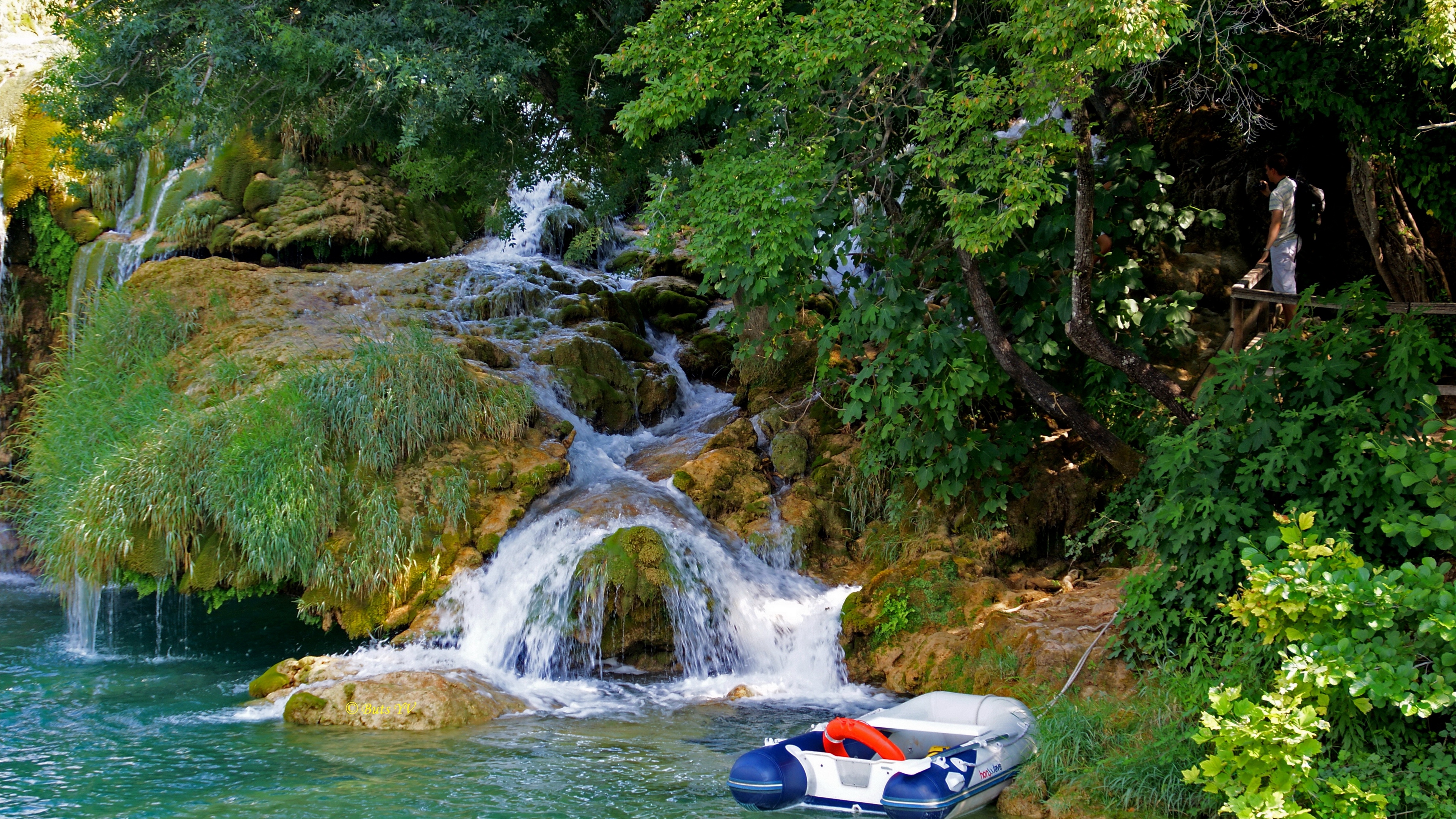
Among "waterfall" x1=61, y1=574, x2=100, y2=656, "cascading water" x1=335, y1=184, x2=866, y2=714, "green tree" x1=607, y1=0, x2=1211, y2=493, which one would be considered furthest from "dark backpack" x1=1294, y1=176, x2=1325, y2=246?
"waterfall" x1=61, y1=574, x2=100, y2=656

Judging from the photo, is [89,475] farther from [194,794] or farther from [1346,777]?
[1346,777]

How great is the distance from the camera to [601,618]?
27.8ft

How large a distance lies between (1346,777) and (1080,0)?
390cm

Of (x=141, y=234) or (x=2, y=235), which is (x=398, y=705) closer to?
(x=141, y=234)

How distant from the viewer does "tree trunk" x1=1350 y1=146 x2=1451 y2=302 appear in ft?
A: 27.8

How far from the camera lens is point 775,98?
7297mm

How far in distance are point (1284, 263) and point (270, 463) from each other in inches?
346

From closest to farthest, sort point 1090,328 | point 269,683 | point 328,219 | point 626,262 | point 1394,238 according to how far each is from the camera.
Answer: point 1090,328 < point 269,683 < point 1394,238 < point 328,219 < point 626,262

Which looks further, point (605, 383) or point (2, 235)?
point (2, 235)

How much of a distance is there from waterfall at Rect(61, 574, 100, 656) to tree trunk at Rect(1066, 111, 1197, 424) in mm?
8286

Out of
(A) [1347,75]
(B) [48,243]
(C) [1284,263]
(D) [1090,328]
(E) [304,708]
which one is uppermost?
(B) [48,243]

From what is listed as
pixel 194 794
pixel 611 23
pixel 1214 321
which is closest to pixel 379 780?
pixel 194 794

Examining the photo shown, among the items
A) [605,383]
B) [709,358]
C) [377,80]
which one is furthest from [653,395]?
[377,80]

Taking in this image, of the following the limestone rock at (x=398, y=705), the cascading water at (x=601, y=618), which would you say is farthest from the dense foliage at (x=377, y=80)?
the limestone rock at (x=398, y=705)
